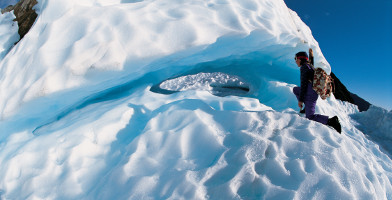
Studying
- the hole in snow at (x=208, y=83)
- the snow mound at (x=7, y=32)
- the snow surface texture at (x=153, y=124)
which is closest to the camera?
the snow surface texture at (x=153, y=124)

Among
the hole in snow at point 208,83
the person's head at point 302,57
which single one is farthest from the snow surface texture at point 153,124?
the hole in snow at point 208,83

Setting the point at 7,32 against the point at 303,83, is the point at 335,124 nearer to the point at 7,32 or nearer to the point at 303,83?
the point at 303,83

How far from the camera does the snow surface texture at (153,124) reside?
70.7 inches

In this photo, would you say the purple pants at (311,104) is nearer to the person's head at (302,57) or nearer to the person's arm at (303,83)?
the person's arm at (303,83)

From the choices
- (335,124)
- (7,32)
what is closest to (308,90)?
(335,124)

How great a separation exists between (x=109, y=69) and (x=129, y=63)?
241 mm

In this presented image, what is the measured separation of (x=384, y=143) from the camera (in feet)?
15.0

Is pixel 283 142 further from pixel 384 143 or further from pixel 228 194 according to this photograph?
pixel 384 143

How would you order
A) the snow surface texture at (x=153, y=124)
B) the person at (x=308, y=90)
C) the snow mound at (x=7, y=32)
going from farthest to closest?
the snow mound at (x=7, y=32)
the person at (x=308, y=90)
the snow surface texture at (x=153, y=124)

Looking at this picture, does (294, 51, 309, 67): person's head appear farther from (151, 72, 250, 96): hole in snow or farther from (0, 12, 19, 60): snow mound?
(151, 72, 250, 96): hole in snow

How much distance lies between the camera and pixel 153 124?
2.52m

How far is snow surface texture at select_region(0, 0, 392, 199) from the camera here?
1795mm

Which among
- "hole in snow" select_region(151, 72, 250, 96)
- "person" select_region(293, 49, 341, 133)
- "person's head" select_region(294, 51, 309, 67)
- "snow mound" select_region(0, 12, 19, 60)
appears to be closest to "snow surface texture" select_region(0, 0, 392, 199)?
"snow mound" select_region(0, 12, 19, 60)

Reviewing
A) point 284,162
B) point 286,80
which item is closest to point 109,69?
point 284,162
